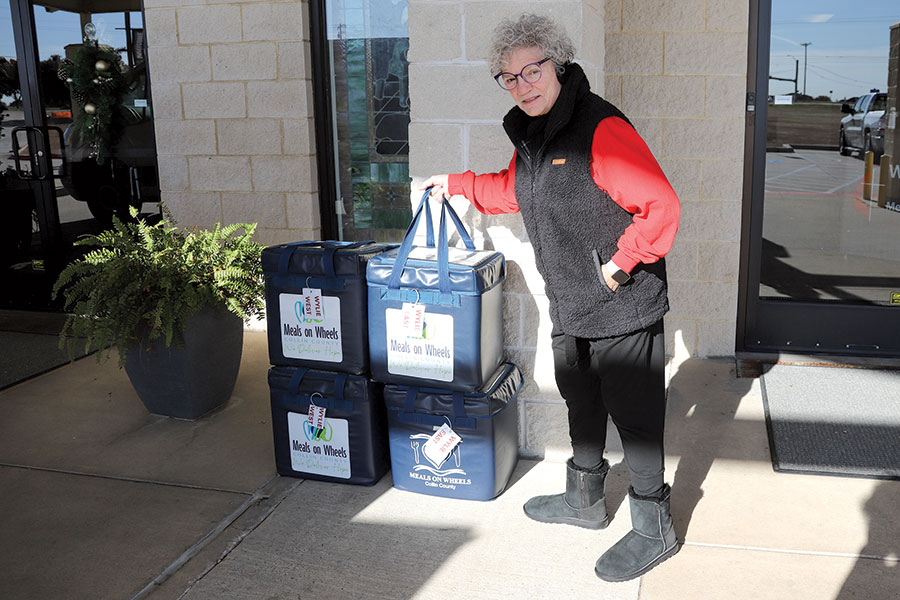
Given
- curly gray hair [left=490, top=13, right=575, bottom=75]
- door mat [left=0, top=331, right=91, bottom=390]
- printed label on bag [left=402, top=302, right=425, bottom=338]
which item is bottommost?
door mat [left=0, top=331, right=91, bottom=390]

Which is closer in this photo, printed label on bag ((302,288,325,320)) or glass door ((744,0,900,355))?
printed label on bag ((302,288,325,320))

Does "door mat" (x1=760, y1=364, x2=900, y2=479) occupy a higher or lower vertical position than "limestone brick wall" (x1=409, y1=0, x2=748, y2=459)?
lower

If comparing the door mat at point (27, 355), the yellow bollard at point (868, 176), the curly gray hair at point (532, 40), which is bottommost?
the door mat at point (27, 355)

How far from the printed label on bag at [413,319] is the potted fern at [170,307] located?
1159mm

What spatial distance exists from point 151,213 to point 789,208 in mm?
4049

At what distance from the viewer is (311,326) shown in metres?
3.29

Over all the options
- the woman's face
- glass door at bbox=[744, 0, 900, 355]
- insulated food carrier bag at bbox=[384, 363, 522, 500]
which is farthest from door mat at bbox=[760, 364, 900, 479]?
the woman's face

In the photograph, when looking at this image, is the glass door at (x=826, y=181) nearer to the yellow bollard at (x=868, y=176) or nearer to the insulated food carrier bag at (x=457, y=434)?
the yellow bollard at (x=868, y=176)

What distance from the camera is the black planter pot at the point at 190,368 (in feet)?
13.1

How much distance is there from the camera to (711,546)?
2.88m

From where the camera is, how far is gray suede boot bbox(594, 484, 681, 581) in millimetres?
2707

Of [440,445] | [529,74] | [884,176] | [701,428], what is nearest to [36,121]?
[440,445]

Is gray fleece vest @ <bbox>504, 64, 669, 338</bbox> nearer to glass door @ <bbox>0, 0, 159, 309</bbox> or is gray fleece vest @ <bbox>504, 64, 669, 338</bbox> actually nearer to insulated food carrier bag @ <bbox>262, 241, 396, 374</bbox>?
insulated food carrier bag @ <bbox>262, 241, 396, 374</bbox>

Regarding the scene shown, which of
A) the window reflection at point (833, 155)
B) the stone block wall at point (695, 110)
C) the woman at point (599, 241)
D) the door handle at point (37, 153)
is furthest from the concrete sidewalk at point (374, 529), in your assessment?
the door handle at point (37, 153)
